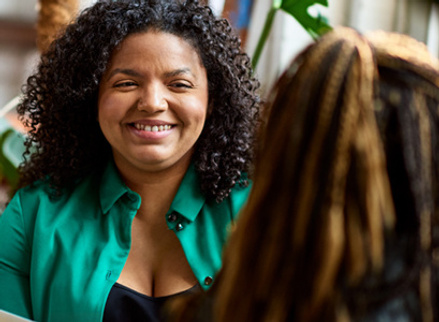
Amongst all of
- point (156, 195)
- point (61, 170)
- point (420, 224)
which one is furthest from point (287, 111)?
point (61, 170)

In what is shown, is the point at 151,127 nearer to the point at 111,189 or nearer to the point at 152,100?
the point at 152,100

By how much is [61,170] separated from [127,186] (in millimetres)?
186

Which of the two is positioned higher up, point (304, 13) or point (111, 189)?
point (304, 13)

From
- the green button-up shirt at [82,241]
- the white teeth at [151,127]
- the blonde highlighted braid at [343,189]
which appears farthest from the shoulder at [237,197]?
the blonde highlighted braid at [343,189]

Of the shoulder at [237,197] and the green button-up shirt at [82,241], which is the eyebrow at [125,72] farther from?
the shoulder at [237,197]

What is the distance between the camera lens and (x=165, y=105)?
114 centimetres

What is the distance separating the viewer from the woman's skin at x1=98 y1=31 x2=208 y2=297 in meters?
1.14

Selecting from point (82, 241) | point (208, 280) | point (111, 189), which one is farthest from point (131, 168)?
point (208, 280)

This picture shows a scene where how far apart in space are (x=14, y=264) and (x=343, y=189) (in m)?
0.97

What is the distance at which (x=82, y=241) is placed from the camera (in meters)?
1.20

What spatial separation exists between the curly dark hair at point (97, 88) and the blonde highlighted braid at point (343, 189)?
29.0 inches

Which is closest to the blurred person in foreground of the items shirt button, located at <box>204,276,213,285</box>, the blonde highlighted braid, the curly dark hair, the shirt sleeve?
the blonde highlighted braid

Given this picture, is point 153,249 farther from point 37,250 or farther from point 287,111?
point 287,111

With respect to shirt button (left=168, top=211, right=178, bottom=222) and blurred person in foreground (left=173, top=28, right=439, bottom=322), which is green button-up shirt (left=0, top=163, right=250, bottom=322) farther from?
Answer: blurred person in foreground (left=173, top=28, right=439, bottom=322)
